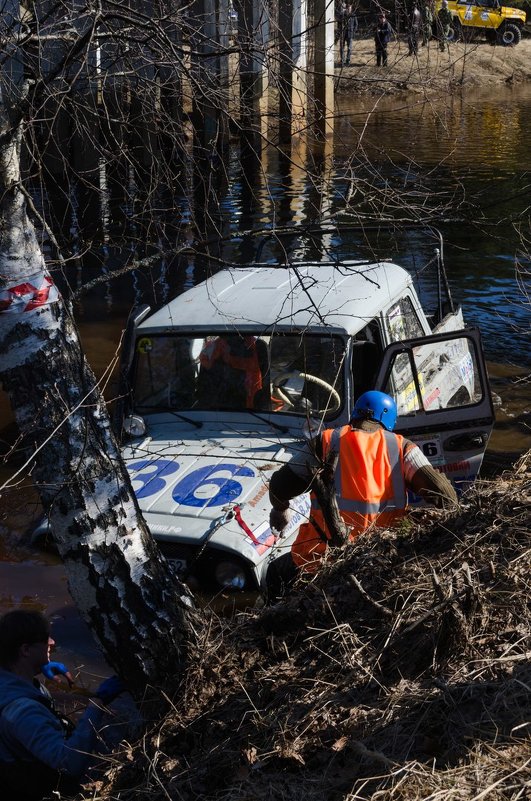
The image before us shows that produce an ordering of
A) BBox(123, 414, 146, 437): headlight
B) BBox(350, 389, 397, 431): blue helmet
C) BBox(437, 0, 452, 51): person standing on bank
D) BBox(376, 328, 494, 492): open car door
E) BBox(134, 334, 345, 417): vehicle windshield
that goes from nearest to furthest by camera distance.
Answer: BBox(350, 389, 397, 431): blue helmet
BBox(437, 0, 452, 51): person standing on bank
BBox(376, 328, 494, 492): open car door
BBox(134, 334, 345, 417): vehicle windshield
BBox(123, 414, 146, 437): headlight

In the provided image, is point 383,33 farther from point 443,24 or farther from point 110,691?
point 110,691

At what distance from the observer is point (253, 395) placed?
6836 millimetres

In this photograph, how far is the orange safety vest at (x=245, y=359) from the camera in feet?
22.2

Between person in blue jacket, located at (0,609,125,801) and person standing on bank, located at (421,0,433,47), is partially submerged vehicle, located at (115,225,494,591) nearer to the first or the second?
person standing on bank, located at (421,0,433,47)

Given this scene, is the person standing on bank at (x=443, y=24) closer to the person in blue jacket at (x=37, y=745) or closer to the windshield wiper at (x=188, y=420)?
the windshield wiper at (x=188, y=420)

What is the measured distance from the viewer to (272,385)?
6.80 m

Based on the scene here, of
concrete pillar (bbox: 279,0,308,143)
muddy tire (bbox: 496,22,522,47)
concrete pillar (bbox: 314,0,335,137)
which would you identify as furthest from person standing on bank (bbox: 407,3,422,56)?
muddy tire (bbox: 496,22,522,47)

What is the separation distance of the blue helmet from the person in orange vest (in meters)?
0.14

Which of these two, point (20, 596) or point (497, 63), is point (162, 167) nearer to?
point (20, 596)

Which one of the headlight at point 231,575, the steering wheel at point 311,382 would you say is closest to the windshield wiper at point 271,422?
the steering wheel at point 311,382

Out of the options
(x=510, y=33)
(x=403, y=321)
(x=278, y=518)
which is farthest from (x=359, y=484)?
(x=510, y=33)

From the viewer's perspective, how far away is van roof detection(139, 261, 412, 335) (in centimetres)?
677

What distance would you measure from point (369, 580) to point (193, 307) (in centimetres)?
365

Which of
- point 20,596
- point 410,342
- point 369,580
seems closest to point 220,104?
point 410,342
